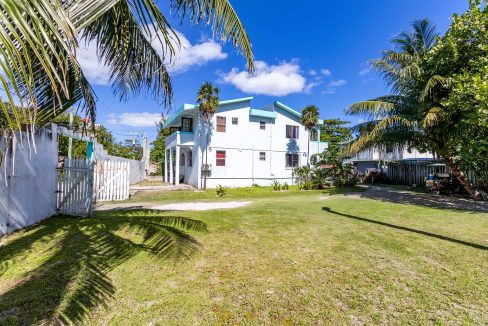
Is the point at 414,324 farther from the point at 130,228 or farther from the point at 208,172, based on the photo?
the point at 208,172

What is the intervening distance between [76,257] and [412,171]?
83.1 ft

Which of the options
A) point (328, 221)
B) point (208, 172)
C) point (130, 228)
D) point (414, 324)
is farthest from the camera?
point (208, 172)

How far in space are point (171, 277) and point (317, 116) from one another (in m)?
20.0

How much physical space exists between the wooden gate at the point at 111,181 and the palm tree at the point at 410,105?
1279 centimetres

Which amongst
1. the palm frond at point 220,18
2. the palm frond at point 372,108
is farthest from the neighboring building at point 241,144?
the palm frond at point 220,18

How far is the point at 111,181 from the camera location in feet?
42.5

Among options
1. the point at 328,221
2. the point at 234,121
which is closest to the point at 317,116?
the point at 234,121

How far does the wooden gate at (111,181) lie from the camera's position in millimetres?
12599

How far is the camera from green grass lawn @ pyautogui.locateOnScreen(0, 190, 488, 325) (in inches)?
118

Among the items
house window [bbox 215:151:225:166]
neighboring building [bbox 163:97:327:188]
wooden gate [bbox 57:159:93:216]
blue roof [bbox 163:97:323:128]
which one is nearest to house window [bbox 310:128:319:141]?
neighboring building [bbox 163:97:327:188]

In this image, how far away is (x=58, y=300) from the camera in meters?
3.15

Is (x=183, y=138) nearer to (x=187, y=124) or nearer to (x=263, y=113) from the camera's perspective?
(x=187, y=124)

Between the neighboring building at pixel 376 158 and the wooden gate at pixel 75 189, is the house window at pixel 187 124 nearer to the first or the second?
the wooden gate at pixel 75 189

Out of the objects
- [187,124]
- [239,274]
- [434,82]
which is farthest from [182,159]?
[239,274]
